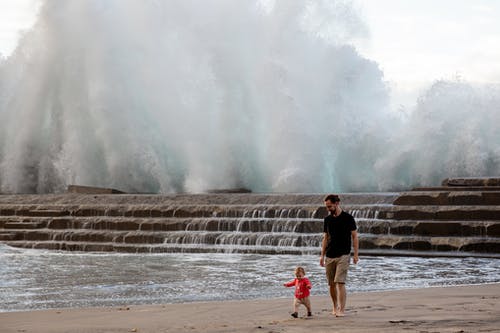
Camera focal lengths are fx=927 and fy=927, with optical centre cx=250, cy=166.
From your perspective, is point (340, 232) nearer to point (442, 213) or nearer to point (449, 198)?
point (442, 213)

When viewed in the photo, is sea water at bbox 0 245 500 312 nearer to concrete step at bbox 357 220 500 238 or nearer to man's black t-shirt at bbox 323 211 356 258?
concrete step at bbox 357 220 500 238

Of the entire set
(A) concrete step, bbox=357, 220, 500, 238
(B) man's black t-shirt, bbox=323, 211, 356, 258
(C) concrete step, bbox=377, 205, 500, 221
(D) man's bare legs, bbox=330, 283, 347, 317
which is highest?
(C) concrete step, bbox=377, 205, 500, 221

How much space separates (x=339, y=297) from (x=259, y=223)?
10.5m

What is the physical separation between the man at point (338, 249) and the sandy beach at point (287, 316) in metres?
0.21

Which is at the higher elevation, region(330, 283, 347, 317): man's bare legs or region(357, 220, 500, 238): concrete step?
region(357, 220, 500, 238): concrete step

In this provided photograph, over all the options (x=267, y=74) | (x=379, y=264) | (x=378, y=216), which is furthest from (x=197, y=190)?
(x=379, y=264)

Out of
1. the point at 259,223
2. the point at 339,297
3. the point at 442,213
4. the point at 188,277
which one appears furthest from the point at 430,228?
the point at 339,297

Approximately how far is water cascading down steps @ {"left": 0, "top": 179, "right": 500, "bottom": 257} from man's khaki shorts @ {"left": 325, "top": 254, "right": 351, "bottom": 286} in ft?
25.3

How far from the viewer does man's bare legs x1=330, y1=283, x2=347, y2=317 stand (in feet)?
28.1

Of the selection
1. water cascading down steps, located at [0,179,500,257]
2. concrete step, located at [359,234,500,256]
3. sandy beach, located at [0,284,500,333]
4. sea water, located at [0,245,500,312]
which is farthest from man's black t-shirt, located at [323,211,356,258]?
concrete step, located at [359,234,500,256]

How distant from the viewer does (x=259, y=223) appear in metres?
19.1

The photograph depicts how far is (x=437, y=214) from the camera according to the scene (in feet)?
56.9

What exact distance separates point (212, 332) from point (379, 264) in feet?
25.5

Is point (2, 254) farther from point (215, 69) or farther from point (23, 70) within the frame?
point (23, 70)
